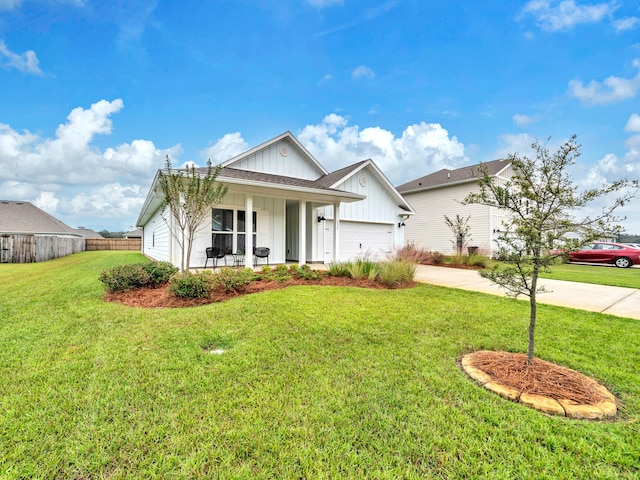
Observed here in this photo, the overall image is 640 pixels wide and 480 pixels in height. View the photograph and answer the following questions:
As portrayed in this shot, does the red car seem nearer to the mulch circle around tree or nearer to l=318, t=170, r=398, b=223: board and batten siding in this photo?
l=318, t=170, r=398, b=223: board and batten siding

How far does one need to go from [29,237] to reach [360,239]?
63.3 ft

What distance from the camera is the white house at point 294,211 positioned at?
10.4 metres

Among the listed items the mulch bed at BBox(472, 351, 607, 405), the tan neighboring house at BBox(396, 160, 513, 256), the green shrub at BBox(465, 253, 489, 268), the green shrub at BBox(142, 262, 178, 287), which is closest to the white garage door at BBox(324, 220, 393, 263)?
the tan neighboring house at BBox(396, 160, 513, 256)

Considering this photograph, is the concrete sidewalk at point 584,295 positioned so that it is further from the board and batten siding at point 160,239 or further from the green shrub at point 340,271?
the board and batten siding at point 160,239

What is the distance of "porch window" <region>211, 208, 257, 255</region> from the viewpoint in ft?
35.0

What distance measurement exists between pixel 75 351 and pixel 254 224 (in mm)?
8361

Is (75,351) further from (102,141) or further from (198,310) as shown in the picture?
(102,141)

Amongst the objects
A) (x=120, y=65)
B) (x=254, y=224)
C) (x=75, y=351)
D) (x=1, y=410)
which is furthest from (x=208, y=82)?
(x=1, y=410)

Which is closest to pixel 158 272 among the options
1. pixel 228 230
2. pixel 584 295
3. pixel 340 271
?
pixel 228 230

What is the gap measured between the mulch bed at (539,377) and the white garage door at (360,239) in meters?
10.1

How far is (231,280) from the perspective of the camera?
635 centimetres

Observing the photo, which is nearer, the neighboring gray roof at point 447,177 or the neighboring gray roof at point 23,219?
the neighboring gray roof at point 447,177

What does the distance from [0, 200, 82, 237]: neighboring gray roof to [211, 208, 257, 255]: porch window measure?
90.1 ft

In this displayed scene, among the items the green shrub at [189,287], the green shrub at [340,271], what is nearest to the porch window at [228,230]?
the green shrub at [340,271]
